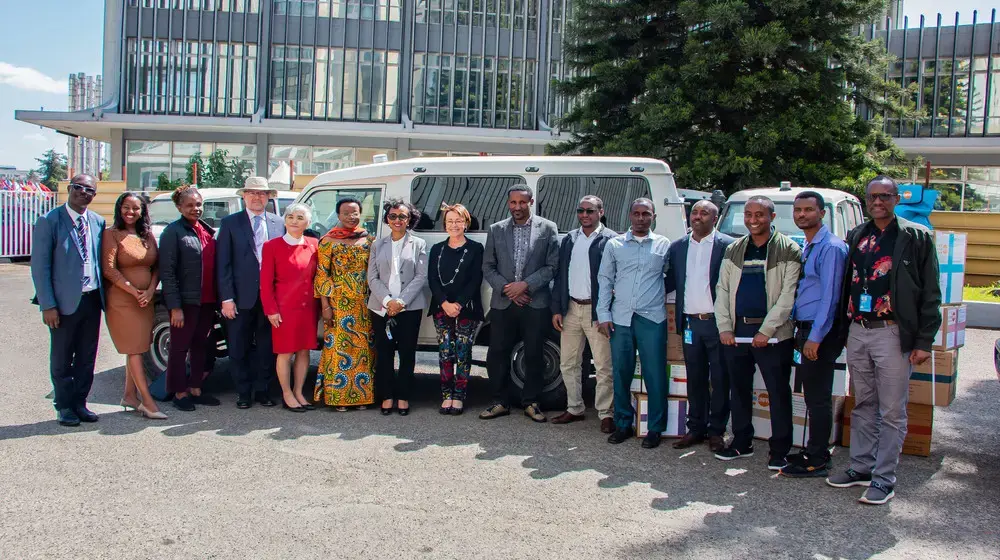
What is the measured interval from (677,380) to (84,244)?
4803 millimetres

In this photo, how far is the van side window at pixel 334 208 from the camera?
7.51m

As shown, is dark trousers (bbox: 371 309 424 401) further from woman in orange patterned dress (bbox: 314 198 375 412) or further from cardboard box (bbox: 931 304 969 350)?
cardboard box (bbox: 931 304 969 350)

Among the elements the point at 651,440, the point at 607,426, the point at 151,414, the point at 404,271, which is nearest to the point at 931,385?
the point at 651,440

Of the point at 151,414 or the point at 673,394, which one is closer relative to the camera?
the point at 673,394

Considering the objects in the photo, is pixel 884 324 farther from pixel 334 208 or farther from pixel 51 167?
pixel 51 167

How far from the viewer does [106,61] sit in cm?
3052

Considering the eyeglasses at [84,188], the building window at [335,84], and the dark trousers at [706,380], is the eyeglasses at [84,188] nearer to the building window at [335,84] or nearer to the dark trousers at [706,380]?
the dark trousers at [706,380]

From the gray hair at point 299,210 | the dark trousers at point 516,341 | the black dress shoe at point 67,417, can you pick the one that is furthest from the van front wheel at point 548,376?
the black dress shoe at point 67,417

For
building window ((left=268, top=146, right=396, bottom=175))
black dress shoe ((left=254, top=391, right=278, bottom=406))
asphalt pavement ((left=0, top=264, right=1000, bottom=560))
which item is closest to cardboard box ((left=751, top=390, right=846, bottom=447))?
asphalt pavement ((left=0, top=264, right=1000, bottom=560))

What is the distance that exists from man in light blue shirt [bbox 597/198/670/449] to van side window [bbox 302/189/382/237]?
2.29 metres

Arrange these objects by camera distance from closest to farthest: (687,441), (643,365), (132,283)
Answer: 1. (687,441)
2. (643,365)
3. (132,283)

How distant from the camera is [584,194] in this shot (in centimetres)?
715

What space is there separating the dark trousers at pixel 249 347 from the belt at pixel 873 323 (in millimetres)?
4825

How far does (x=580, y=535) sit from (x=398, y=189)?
158 inches
